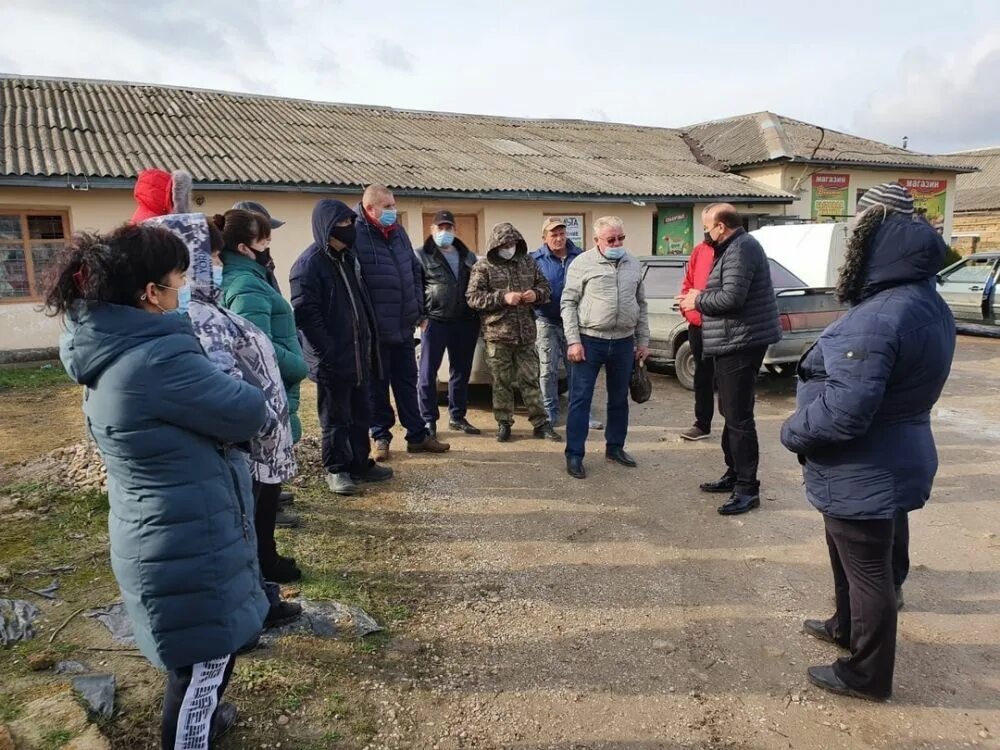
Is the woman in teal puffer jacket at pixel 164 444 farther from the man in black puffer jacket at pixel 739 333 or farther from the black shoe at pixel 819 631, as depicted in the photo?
the man in black puffer jacket at pixel 739 333

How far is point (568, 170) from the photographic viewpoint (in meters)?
15.2

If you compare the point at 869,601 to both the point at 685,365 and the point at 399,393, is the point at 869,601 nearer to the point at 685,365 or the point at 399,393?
the point at 399,393

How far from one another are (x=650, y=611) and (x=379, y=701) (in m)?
1.36

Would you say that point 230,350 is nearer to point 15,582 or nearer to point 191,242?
point 191,242

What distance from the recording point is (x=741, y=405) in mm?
4379

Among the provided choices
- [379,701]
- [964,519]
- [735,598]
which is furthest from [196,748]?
[964,519]

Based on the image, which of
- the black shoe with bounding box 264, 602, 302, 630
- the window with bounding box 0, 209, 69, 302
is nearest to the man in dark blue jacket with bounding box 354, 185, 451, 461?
the black shoe with bounding box 264, 602, 302, 630

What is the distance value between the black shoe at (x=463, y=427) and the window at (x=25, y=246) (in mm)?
7745

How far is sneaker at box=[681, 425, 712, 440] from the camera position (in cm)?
610

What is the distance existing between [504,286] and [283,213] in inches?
291

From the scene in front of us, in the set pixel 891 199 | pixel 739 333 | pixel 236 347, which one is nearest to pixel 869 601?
pixel 891 199

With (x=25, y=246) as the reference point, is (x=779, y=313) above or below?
below

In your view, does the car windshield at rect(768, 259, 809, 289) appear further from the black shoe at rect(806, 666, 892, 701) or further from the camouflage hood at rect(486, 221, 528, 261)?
the black shoe at rect(806, 666, 892, 701)

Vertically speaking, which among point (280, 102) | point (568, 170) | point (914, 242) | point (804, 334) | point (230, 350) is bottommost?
point (804, 334)
